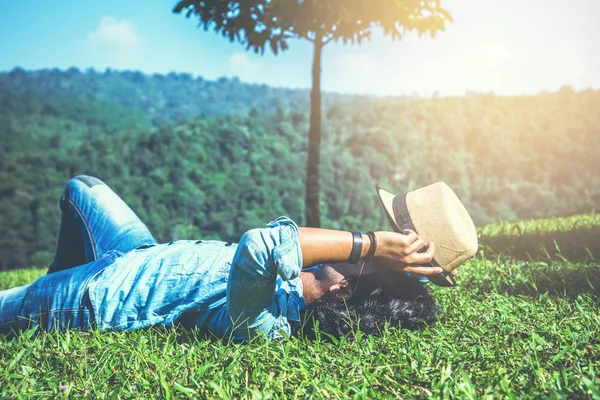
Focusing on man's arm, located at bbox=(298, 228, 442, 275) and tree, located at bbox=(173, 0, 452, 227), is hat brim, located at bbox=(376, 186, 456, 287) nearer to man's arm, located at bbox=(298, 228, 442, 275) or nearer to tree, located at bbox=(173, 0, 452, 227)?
man's arm, located at bbox=(298, 228, 442, 275)

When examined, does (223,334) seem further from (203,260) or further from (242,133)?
(242,133)

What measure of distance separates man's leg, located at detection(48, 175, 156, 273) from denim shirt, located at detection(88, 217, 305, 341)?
0.42m

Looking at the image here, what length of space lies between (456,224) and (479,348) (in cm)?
68

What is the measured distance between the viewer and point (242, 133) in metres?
60.1

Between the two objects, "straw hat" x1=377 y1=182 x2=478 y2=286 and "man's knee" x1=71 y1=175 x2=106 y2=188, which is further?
"man's knee" x1=71 y1=175 x2=106 y2=188

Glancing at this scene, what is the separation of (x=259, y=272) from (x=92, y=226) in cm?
173

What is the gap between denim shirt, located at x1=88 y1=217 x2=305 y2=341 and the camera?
101 inches

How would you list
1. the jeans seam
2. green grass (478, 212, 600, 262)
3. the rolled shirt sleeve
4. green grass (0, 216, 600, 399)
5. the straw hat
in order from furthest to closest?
green grass (478, 212, 600, 262)
the jeans seam
the straw hat
the rolled shirt sleeve
green grass (0, 216, 600, 399)

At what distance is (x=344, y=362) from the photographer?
2.29m

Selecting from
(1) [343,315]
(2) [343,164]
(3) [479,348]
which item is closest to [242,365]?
(1) [343,315]

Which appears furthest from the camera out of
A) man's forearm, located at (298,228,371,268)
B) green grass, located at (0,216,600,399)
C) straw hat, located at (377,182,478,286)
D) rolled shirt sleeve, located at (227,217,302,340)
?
straw hat, located at (377,182,478,286)

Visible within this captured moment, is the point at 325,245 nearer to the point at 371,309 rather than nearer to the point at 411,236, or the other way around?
the point at 411,236

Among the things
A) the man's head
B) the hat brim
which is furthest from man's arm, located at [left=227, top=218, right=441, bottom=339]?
the man's head

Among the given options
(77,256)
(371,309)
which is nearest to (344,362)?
(371,309)
